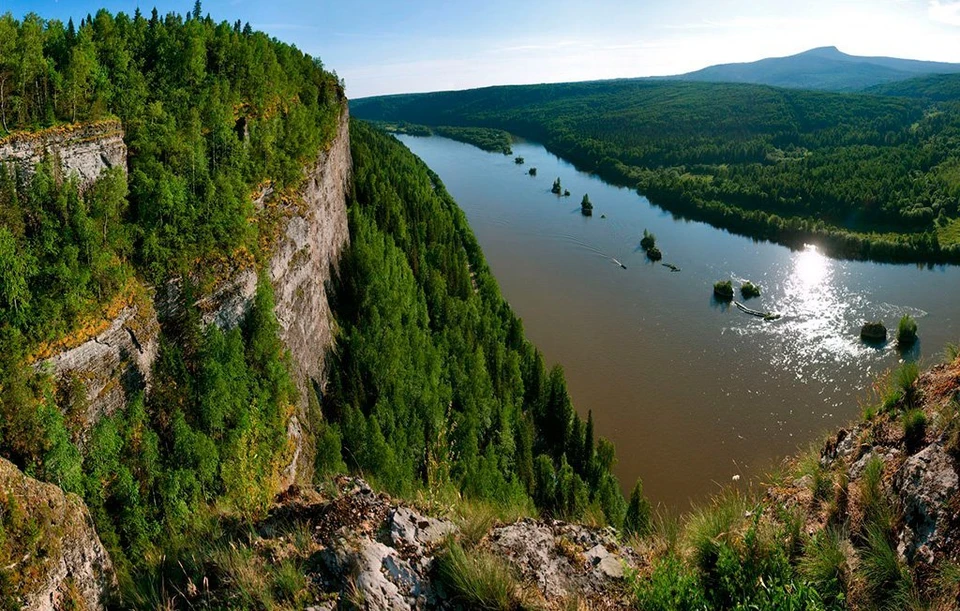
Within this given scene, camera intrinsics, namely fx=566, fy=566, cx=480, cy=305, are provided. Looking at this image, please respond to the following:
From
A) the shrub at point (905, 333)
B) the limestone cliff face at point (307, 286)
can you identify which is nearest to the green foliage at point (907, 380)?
the limestone cliff face at point (307, 286)

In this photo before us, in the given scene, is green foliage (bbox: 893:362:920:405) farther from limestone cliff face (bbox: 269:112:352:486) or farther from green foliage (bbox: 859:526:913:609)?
limestone cliff face (bbox: 269:112:352:486)

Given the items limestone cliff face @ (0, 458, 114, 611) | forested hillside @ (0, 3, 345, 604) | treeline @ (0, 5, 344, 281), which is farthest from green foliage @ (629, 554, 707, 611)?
treeline @ (0, 5, 344, 281)

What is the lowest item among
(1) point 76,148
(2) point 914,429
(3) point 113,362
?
(3) point 113,362

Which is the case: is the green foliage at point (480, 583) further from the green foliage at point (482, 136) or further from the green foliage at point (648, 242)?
the green foliage at point (482, 136)

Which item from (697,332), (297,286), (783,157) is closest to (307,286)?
(297,286)

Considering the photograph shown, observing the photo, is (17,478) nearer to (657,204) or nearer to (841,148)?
(657,204)

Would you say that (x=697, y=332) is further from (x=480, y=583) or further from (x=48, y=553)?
(x=48, y=553)
